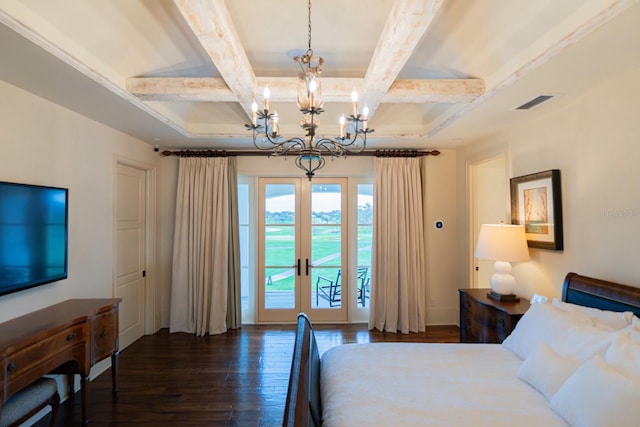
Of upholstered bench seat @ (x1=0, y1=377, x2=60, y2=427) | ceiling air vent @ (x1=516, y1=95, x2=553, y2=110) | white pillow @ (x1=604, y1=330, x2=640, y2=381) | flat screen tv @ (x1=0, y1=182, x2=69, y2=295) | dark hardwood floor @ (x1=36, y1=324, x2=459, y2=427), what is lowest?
dark hardwood floor @ (x1=36, y1=324, x2=459, y2=427)

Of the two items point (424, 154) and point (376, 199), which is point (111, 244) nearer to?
point (376, 199)

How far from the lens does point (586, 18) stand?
1538 millimetres

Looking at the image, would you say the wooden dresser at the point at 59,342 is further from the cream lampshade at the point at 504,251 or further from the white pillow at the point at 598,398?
the cream lampshade at the point at 504,251

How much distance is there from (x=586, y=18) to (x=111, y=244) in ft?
14.0

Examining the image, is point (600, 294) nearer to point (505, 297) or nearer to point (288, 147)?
point (505, 297)

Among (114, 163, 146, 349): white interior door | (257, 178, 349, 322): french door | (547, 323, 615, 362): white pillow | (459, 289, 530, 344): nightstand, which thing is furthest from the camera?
(257, 178, 349, 322): french door

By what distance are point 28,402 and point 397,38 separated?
320 cm

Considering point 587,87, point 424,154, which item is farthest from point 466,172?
point 587,87

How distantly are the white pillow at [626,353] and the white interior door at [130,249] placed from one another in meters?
4.15

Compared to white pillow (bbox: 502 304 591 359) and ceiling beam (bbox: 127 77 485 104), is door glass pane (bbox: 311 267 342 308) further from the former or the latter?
ceiling beam (bbox: 127 77 485 104)

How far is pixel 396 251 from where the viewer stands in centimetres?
413

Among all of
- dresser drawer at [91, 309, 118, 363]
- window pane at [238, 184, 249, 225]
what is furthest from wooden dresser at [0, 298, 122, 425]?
window pane at [238, 184, 249, 225]

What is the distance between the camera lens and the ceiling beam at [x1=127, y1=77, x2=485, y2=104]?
94.9 inches

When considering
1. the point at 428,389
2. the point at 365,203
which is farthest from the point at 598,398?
the point at 365,203
